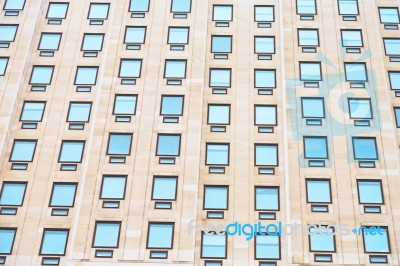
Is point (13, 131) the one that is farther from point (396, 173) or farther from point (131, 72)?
point (396, 173)

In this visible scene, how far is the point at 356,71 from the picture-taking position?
3672cm

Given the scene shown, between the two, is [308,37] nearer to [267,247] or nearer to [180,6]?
[180,6]

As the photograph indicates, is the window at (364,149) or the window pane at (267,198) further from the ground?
the window at (364,149)

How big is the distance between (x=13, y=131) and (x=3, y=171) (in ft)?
9.64

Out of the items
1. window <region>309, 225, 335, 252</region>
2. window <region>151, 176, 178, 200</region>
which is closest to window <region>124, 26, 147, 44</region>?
window <region>151, 176, 178, 200</region>

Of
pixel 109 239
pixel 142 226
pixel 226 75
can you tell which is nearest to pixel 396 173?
pixel 226 75

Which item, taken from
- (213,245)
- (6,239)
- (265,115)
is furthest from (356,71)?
(6,239)

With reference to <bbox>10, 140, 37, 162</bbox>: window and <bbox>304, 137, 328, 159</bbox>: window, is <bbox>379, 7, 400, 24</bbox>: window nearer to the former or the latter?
<bbox>304, 137, 328, 159</bbox>: window

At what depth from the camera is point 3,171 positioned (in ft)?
111

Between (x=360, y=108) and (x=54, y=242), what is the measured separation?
67.3 ft

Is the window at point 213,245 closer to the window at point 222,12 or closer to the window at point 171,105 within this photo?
the window at point 171,105

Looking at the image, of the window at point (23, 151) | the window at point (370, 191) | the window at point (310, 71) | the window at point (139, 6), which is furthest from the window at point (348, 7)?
the window at point (23, 151)

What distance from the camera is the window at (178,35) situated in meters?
38.7

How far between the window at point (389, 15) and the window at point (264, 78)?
369 inches
